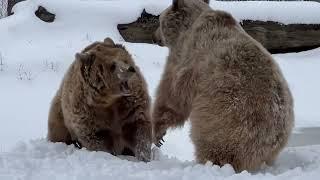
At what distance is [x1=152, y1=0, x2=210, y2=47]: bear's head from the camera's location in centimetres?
549

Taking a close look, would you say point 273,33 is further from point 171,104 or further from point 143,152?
point 143,152

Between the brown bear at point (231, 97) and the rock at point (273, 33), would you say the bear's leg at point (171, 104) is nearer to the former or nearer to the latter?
the brown bear at point (231, 97)

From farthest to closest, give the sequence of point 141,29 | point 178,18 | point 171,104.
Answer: point 141,29, point 178,18, point 171,104

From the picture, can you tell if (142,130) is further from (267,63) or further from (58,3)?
(58,3)

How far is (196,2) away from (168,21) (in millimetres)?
348

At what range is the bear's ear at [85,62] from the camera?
181 inches

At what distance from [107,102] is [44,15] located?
8750 mm

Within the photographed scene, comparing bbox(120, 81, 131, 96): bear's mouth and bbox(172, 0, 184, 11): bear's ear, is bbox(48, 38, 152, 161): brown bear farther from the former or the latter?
bbox(172, 0, 184, 11): bear's ear

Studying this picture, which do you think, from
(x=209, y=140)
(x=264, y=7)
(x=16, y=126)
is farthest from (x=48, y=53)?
(x=209, y=140)

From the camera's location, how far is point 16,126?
24.6 ft

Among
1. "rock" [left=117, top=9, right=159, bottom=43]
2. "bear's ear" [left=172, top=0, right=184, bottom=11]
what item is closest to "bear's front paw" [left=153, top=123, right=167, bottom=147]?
"bear's ear" [left=172, top=0, right=184, bottom=11]

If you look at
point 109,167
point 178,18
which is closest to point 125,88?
point 109,167

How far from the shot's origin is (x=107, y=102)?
15.5 feet

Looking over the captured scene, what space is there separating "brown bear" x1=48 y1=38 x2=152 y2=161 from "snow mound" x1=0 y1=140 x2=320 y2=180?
203mm
